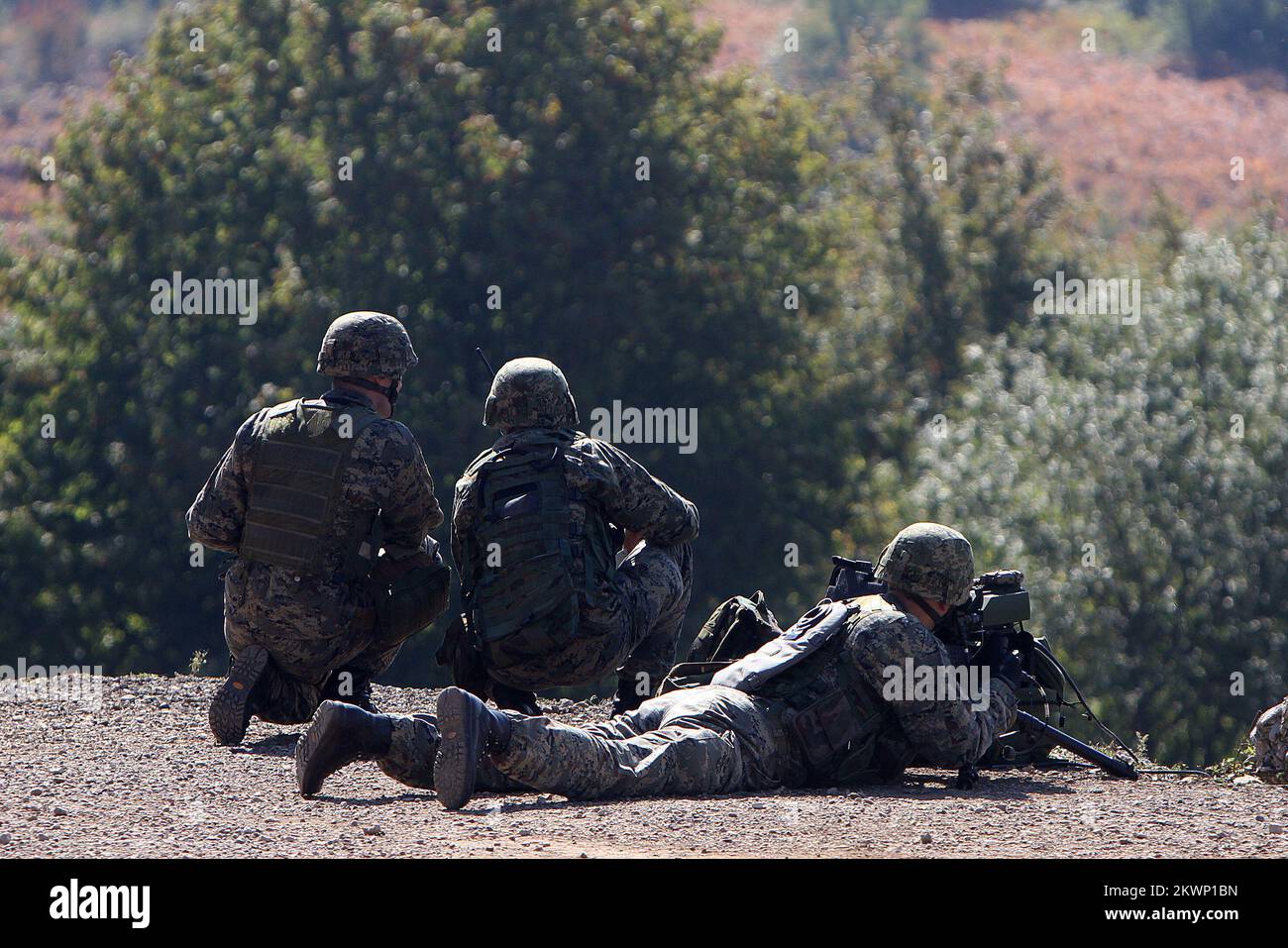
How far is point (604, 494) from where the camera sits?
8.87 meters

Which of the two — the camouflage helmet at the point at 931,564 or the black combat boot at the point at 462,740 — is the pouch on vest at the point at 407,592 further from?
the camouflage helmet at the point at 931,564

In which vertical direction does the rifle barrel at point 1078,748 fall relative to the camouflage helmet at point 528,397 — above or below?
below

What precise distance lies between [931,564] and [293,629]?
299 cm

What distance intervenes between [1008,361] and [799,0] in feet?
277

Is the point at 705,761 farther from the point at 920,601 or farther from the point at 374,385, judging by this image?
the point at 374,385

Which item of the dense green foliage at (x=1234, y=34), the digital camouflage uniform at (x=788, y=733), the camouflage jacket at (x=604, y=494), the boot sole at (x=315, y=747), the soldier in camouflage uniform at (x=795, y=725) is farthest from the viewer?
the dense green foliage at (x=1234, y=34)

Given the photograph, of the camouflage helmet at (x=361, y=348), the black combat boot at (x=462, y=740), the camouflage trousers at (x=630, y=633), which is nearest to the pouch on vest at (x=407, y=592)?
the camouflage trousers at (x=630, y=633)

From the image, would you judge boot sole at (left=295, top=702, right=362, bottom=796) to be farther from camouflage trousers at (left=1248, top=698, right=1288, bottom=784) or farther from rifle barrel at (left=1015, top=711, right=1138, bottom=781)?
camouflage trousers at (left=1248, top=698, right=1288, bottom=784)

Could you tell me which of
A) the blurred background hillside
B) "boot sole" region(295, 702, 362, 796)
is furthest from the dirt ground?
the blurred background hillside

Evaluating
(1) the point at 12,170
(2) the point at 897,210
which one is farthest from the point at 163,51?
(1) the point at 12,170

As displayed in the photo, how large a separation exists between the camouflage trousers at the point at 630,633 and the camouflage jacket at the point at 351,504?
741mm

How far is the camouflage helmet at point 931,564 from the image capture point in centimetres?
768

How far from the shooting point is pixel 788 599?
82.8 feet

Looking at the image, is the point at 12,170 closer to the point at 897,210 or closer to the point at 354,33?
the point at 897,210
